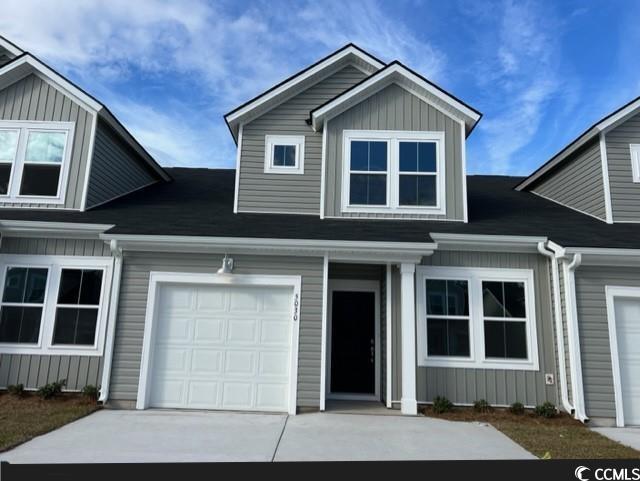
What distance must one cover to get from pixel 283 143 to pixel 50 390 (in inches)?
245

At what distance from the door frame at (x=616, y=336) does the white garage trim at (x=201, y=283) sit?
5.08m

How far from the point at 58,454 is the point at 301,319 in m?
3.79

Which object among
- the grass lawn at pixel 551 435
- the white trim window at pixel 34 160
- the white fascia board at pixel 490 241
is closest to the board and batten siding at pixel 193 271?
the grass lawn at pixel 551 435

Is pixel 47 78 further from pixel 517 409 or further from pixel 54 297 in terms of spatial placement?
pixel 517 409

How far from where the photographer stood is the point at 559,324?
764cm

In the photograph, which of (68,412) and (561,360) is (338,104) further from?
(68,412)

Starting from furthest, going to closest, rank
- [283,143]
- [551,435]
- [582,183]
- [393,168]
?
[582,183], [283,143], [393,168], [551,435]

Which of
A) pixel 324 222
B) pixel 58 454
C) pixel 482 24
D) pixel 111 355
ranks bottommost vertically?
pixel 58 454

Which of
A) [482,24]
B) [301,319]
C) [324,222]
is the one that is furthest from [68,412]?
[482,24]

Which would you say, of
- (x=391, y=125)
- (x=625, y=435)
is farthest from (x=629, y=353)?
(x=391, y=125)

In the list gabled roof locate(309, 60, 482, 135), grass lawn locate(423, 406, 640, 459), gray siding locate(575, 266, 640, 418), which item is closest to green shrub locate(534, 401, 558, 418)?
grass lawn locate(423, 406, 640, 459)

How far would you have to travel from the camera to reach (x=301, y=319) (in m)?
7.49

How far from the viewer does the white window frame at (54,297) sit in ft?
25.5

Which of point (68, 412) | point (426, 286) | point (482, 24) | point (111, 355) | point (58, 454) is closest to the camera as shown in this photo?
point (58, 454)
